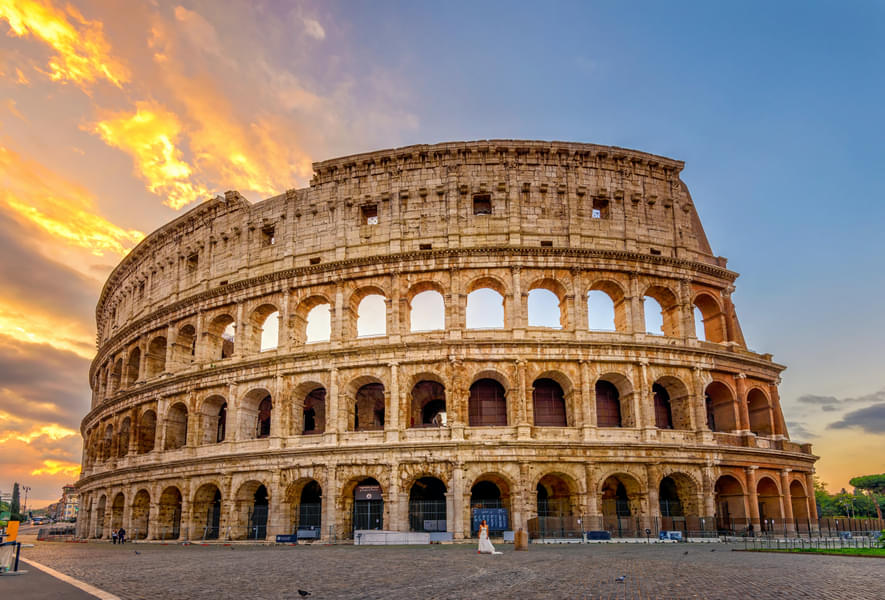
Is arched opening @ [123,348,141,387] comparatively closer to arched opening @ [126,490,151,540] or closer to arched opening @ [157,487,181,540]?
arched opening @ [126,490,151,540]

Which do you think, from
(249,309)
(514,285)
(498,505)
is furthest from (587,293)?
(249,309)

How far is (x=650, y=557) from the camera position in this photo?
18.0m

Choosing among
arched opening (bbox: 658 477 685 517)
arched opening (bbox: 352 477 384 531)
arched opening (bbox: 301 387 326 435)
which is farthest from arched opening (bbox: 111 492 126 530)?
arched opening (bbox: 658 477 685 517)

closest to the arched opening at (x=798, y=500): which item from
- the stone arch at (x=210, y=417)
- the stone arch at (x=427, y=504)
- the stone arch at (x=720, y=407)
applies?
the stone arch at (x=720, y=407)

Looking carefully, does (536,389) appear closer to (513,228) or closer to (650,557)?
(513,228)

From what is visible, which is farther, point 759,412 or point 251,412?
point 759,412

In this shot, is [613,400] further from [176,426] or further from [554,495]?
[176,426]

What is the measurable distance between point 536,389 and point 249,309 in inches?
627

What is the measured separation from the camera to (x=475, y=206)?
34.2 metres

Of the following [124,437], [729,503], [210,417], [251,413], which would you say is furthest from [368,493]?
[124,437]

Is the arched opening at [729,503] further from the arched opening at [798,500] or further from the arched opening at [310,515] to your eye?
the arched opening at [310,515]

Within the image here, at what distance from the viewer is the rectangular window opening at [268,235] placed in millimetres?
35938

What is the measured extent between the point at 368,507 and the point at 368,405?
5474 millimetres

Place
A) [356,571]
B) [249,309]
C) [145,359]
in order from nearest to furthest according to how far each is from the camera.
Answer: [356,571] → [249,309] → [145,359]
